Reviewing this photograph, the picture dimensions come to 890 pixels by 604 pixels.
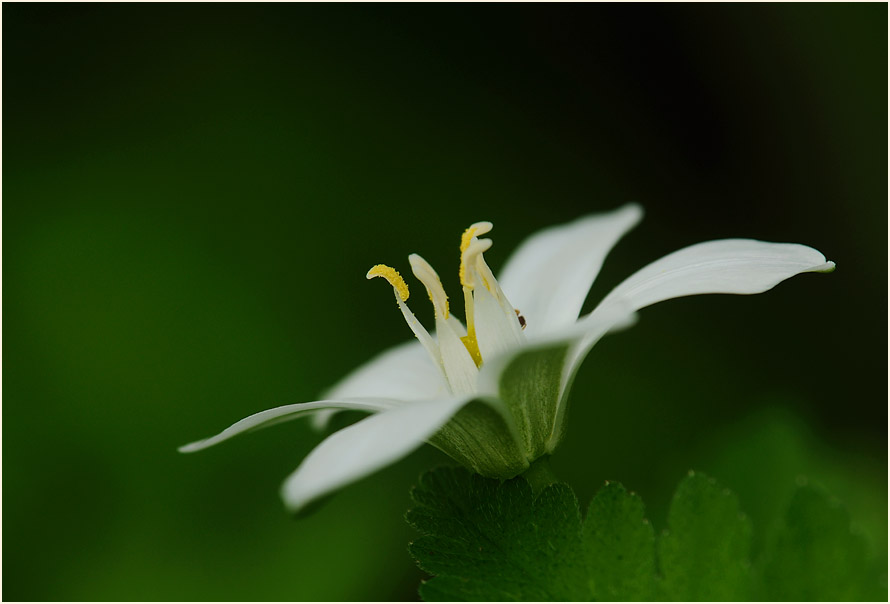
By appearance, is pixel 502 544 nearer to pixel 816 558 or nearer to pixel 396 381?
pixel 816 558

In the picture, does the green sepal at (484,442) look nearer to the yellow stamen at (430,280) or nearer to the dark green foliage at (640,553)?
the dark green foliage at (640,553)

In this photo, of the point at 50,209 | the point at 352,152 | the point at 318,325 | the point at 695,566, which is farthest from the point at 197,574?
the point at 695,566

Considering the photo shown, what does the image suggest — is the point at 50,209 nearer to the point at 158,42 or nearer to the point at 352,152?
the point at 158,42

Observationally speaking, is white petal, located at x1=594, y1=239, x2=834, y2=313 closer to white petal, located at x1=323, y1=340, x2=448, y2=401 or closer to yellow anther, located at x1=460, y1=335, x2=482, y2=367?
yellow anther, located at x1=460, y1=335, x2=482, y2=367

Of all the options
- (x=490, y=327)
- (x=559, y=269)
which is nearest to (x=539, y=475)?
(x=490, y=327)

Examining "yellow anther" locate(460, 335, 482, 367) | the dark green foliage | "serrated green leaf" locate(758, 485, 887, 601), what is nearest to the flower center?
"yellow anther" locate(460, 335, 482, 367)

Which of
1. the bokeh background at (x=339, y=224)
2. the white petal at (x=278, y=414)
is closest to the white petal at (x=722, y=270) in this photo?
the white petal at (x=278, y=414)
